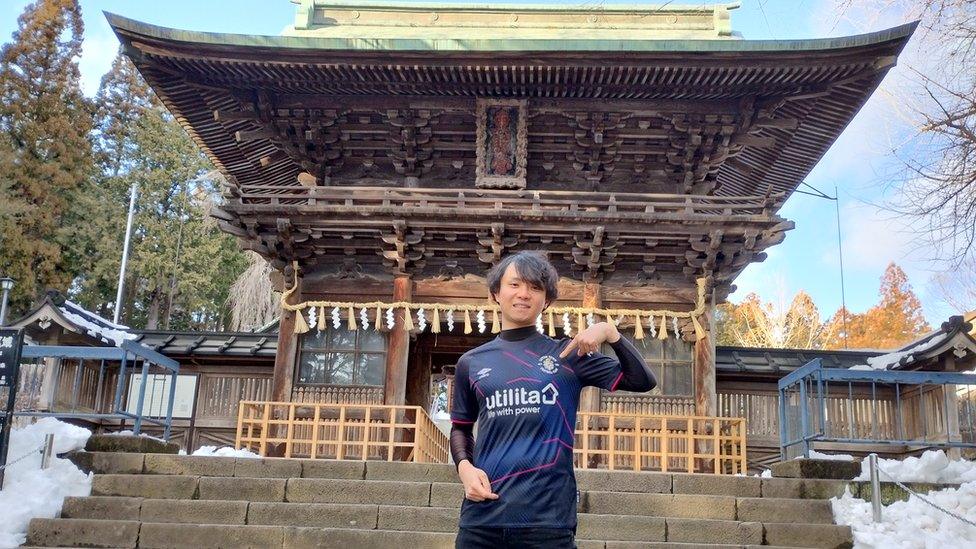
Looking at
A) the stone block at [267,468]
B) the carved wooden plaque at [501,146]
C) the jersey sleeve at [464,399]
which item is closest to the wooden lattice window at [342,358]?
the carved wooden plaque at [501,146]

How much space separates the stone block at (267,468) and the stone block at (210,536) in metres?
1.24

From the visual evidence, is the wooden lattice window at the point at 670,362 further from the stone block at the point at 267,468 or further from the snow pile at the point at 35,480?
the snow pile at the point at 35,480

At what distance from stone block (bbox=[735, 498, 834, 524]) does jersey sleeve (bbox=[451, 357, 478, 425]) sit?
4.94m

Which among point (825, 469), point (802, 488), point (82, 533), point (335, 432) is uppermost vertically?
point (335, 432)

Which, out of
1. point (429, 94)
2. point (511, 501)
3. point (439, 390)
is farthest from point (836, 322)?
point (511, 501)

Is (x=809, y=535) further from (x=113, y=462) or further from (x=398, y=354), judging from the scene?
(x=398, y=354)

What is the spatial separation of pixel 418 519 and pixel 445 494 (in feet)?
1.58

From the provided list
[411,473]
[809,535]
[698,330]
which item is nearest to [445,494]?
[411,473]

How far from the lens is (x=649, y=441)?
1162cm

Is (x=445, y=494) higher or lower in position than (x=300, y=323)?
lower

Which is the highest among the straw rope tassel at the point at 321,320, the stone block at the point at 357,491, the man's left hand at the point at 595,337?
the straw rope tassel at the point at 321,320

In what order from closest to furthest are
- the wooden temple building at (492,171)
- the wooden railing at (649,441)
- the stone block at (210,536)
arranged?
the stone block at (210,536) < the wooden railing at (649,441) < the wooden temple building at (492,171)

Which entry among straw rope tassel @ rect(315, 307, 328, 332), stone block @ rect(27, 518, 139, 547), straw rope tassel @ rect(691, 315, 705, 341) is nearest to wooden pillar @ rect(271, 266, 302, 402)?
straw rope tassel @ rect(315, 307, 328, 332)

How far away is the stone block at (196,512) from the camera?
708cm
